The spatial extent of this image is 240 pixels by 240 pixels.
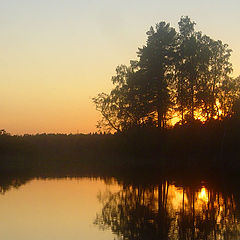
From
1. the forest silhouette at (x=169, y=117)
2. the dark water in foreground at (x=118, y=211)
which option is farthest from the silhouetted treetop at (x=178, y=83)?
the dark water in foreground at (x=118, y=211)

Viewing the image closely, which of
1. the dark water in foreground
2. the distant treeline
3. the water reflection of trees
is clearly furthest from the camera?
the distant treeline

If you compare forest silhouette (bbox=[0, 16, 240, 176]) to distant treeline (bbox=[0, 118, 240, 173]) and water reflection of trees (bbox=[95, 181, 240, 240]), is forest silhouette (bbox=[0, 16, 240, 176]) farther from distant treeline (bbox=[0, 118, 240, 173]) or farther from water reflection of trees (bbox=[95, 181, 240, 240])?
water reflection of trees (bbox=[95, 181, 240, 240])

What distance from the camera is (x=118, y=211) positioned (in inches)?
939

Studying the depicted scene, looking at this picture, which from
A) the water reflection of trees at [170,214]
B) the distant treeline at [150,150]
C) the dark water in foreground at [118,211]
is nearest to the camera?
the water reflection of trees at [170,214]

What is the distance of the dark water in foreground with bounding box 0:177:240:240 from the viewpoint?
704 inches

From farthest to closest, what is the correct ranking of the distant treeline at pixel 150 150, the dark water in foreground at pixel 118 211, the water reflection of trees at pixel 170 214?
the distant treeline at pixel 150 150, the dark water in foreground at pixel 118 211, the water reflection of trees at pixel 170 214

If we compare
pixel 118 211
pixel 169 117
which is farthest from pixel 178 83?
pixel 118 211

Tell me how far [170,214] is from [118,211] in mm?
2896

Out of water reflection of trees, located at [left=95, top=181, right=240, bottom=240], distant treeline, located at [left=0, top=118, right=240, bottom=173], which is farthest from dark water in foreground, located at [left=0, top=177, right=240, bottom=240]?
distant treeline, located at [left=0, top=118, right=240, bottom=173]

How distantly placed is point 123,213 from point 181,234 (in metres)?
6.15

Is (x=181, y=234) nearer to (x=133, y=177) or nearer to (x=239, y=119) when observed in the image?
(x=133, y=177)

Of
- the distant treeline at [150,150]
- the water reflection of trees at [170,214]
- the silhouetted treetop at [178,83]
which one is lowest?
the water reflection of trees at [170,214]

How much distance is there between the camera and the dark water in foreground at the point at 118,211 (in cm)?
1789

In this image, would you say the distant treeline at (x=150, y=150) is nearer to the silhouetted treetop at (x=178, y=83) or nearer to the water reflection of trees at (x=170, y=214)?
the silhouetted treetop at (x=178, y=83)
